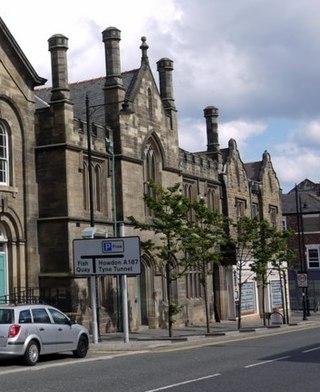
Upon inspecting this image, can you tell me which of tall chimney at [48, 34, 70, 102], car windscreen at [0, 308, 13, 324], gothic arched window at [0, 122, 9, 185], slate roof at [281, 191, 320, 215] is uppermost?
tall chimney at [48, 34, 70, 102]

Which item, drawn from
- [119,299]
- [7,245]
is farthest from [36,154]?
[119,299]

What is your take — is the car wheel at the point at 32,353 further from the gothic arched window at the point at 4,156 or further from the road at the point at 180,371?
the gothic arched window at the point at 4,156

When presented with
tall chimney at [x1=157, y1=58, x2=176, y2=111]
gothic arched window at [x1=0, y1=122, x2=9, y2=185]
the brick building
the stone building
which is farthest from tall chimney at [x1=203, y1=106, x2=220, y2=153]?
the brick building

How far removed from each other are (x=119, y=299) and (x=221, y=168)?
1450cm

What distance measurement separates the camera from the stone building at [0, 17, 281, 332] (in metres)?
27.0

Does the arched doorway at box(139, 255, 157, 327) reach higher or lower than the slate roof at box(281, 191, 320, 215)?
lower

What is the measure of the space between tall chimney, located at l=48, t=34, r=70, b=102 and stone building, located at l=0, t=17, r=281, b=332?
0.04 m

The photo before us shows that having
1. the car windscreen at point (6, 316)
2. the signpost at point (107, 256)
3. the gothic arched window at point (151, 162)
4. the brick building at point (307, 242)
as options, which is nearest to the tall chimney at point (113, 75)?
the gothic arched window at point (151, 162)

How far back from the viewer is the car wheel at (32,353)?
56.4 ft

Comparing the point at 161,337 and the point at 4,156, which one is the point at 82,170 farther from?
the point at 161,337

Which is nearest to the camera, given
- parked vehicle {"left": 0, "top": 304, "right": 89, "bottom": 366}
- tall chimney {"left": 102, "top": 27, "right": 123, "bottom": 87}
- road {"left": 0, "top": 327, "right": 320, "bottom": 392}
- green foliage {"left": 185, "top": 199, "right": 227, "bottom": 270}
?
road {"left": 0, "top": 327, "right": 320, "bottom": 392}

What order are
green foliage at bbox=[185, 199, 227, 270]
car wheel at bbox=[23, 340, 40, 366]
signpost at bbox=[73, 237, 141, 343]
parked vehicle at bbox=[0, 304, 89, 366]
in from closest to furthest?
parked vehicle at bbox=[0, 304, 89, 366] → car wheel at bbox=[23, 340, 40, 366] → signpost at bbox=[73, 237, 141, 343] → green foliage at bbox=[185, 199, 227, 270]

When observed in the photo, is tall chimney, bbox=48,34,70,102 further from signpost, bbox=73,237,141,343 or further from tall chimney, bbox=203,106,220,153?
tall chimney, bbox=203,106,220,153

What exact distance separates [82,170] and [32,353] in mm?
12346
